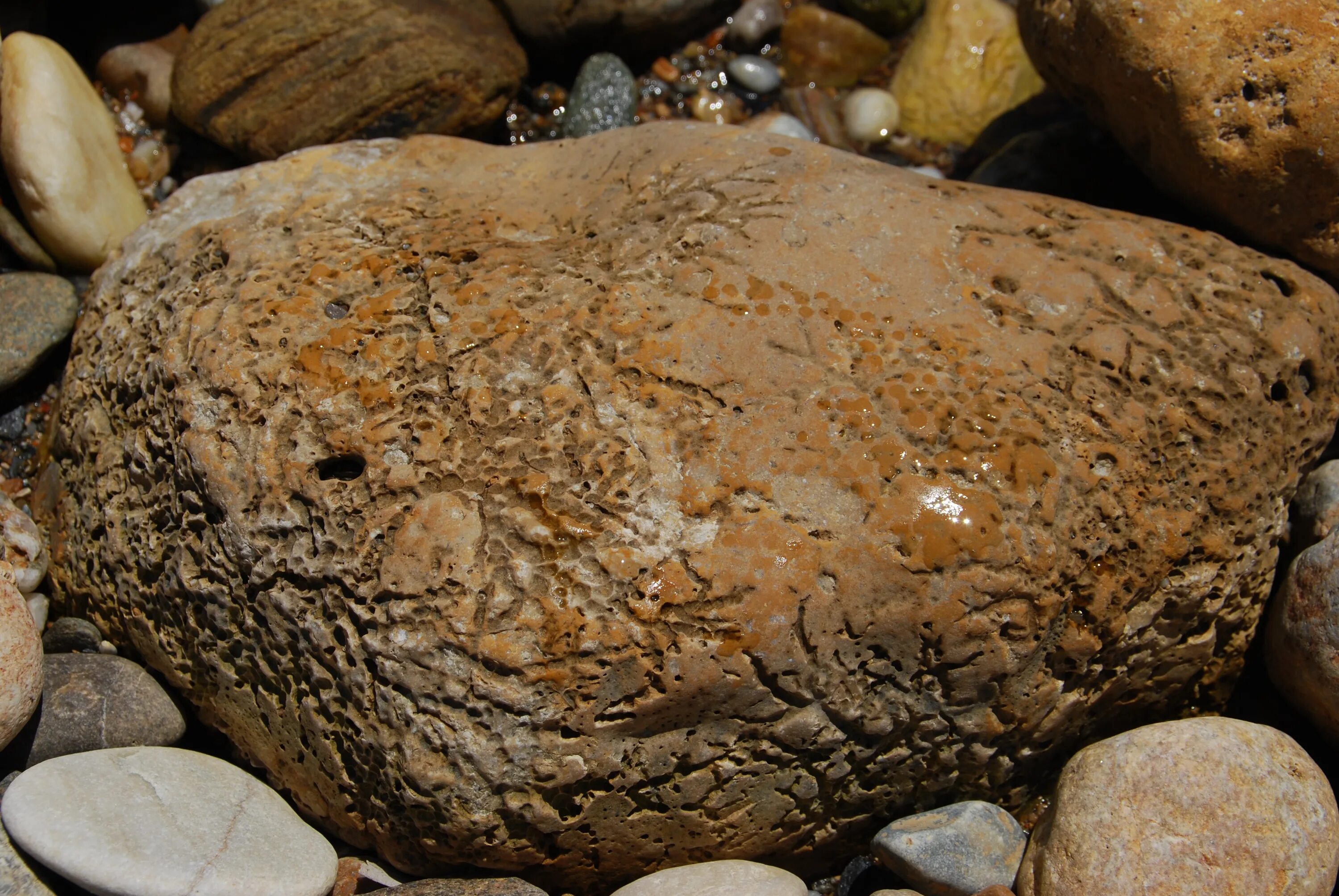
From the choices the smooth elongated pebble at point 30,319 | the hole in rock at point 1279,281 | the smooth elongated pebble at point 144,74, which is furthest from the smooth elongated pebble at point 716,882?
the smooth elongated pebble at point 144,74

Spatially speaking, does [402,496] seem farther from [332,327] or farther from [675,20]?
[675,20]

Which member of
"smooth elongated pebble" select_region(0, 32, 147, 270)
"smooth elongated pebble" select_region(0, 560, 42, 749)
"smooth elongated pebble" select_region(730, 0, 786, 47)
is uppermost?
"smooth elongated pebble" select_region(0, 32, 147, 270)

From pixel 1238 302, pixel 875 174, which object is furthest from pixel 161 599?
pixel 1238 302

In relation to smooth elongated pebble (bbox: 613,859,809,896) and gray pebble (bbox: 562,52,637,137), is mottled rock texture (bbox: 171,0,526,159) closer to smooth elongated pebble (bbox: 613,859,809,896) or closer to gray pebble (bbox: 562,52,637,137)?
gray pebble (bbox: 562,52,637,137)

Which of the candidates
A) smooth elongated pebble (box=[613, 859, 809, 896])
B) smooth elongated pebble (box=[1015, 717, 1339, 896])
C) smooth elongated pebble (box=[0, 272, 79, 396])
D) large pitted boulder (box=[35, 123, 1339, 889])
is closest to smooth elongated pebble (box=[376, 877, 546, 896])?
large pitted boulder (box=[35, 123, 1339, 889])

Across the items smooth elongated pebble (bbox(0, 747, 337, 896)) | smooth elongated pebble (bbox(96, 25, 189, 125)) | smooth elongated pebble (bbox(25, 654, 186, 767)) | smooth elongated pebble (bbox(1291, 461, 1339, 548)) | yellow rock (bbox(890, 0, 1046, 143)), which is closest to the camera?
smooth elongated pebble (bbox(0, 747, 337, 896))
